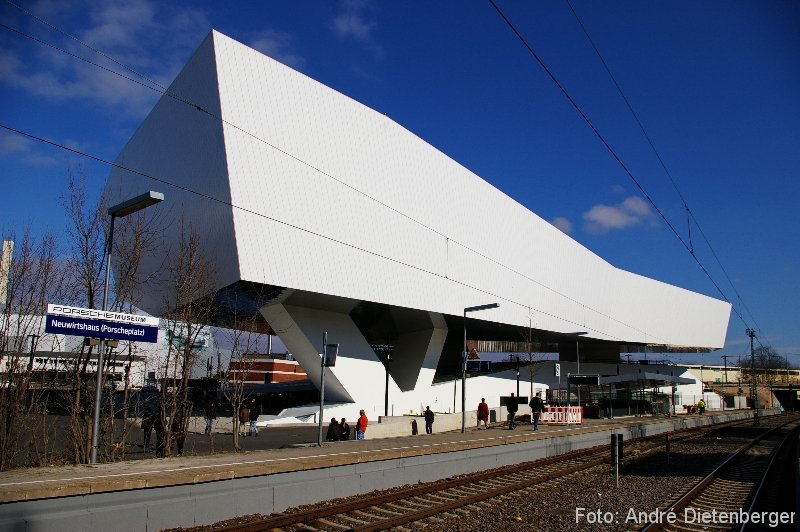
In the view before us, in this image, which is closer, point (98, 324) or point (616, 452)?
point (98, 324)

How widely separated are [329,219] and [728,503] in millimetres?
24191

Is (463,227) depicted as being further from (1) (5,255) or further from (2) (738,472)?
(1) (5,255)

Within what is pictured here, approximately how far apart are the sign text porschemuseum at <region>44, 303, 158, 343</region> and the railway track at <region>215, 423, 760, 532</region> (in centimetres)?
463

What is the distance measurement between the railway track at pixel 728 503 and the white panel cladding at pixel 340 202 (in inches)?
793

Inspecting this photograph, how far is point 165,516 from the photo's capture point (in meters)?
8.67

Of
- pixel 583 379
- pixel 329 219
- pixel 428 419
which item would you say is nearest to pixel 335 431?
pixel 428 419

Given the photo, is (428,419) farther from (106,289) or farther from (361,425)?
(106,289)

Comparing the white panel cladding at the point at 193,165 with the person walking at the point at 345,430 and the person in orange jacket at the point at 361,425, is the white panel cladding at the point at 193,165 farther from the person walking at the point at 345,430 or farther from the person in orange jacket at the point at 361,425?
the person in orange jacket at the point at 361,425

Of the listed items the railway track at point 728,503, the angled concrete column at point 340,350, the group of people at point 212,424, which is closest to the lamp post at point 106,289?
the group of people at point 212,424

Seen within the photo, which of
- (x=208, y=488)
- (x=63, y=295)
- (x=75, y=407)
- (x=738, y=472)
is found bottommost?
(x=738, y=472)

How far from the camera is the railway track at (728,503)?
10.3m

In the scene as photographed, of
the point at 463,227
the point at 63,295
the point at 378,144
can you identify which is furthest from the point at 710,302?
the point at 63,295

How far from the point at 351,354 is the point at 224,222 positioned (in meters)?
12.5

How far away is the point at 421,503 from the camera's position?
1158cm
